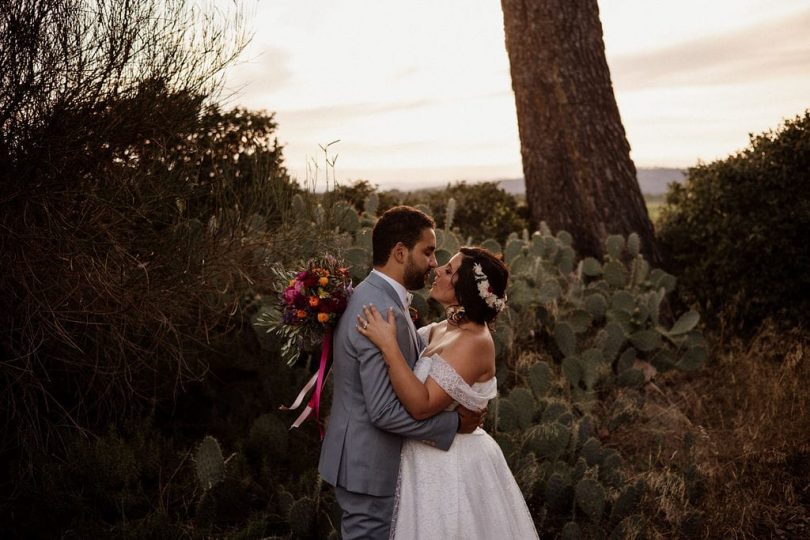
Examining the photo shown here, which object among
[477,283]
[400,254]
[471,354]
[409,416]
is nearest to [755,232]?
[477,283]

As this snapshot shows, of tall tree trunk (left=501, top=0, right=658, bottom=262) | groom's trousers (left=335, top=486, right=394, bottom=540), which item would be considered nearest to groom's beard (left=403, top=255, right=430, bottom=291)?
groom's trousers (left=335, top=486, right=394, bottom=540)

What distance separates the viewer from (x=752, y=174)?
8.25m

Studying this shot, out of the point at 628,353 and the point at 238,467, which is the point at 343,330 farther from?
the point at 628,353

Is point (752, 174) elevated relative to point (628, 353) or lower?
elevated

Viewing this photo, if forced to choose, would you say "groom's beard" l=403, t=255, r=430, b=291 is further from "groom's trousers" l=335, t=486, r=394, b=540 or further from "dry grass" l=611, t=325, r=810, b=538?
"dry grass" l=611, t=325, r=810, b=538

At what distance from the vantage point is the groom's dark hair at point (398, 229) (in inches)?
141

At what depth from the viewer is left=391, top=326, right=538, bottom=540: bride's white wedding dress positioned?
11.6 feet

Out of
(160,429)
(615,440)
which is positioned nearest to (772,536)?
(615,440)

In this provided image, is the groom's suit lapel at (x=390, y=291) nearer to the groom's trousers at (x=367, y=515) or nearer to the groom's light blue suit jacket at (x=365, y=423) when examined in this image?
the groom's light blue suit jacket at (x=365, y=423)

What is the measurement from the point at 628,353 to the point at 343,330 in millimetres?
4071

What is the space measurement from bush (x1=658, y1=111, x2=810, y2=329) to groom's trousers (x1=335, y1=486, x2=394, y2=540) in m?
5.54

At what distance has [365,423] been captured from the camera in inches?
139

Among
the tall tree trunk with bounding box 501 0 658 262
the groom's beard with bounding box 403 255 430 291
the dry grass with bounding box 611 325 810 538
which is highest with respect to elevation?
the tall tree trunk with bounding box 501 0 658 262

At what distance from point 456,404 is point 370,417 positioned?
0.42m
